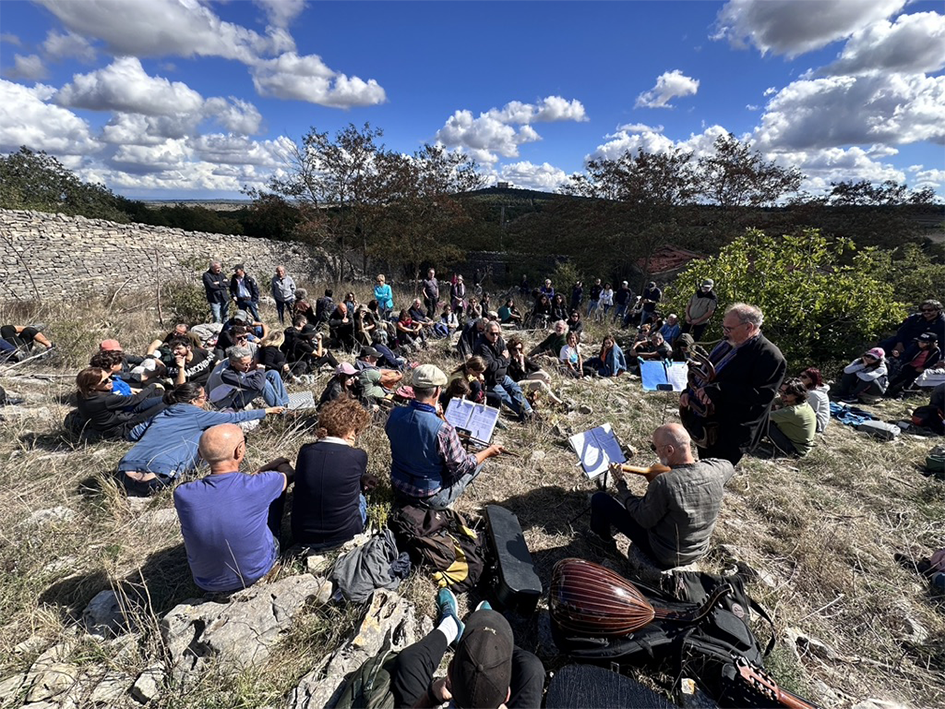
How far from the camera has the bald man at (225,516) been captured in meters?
2.15

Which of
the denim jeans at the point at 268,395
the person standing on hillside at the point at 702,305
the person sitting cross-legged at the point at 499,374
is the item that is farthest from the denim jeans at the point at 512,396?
the person standing on hillside at the point at 702,305

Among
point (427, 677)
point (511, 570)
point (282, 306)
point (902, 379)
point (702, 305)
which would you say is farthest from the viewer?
point (282, 306)

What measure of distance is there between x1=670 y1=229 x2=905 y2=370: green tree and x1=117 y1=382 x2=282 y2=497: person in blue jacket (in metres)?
8.48

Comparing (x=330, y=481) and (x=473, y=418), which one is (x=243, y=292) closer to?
(x=473, y=418)

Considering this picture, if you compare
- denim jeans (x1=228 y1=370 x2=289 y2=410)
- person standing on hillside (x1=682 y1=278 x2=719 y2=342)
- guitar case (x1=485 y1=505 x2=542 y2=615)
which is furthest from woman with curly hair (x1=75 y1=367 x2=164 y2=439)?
person standing on hillside (x1=682 y1=278 x2=719 y2=342)

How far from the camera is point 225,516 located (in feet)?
7.20

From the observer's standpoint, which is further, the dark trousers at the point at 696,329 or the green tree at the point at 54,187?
the green tree at the point at 54,187

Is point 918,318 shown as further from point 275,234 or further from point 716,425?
point 275,234

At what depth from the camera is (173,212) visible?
18281mm

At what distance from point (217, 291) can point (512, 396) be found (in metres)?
7.28

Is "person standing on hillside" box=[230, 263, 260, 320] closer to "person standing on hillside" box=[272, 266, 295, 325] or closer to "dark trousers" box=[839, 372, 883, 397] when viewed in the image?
"person standing on hillside" box=[272, 266, 295, 325]

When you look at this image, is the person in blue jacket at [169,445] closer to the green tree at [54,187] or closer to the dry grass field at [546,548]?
the dry grass field at [546,548]

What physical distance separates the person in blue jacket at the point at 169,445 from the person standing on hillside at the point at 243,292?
627cm

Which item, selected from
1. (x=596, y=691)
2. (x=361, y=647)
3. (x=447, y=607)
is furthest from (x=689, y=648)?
(x=361, y=647)
